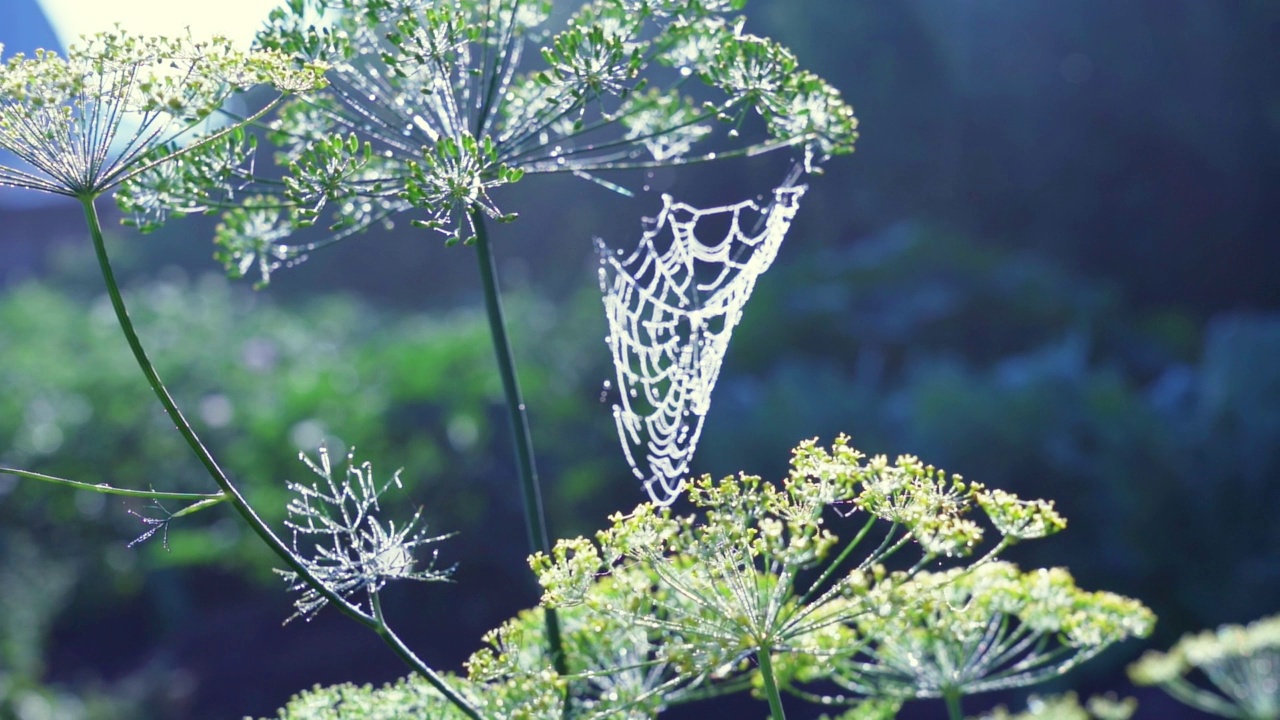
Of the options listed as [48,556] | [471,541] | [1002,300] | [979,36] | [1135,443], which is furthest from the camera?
[979,36]

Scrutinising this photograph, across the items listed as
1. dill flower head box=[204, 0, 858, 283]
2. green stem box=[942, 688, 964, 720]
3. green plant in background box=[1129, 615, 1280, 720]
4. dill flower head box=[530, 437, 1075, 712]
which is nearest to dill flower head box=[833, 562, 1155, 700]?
green stem box=[942, 688, 964, 720]

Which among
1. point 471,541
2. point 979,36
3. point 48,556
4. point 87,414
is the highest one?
point 979,36

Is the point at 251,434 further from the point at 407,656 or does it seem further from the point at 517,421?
the point at 407,656

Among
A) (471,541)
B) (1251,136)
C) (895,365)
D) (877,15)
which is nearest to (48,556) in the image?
(471,541)

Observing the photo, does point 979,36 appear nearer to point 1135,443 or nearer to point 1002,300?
point 1002,300

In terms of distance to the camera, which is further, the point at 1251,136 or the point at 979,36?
the point at 979,36

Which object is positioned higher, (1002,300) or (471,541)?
(1002,300)

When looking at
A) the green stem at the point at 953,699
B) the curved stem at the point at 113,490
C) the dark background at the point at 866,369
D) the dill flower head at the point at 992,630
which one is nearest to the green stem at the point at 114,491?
the curved stem at the point at 113,490
